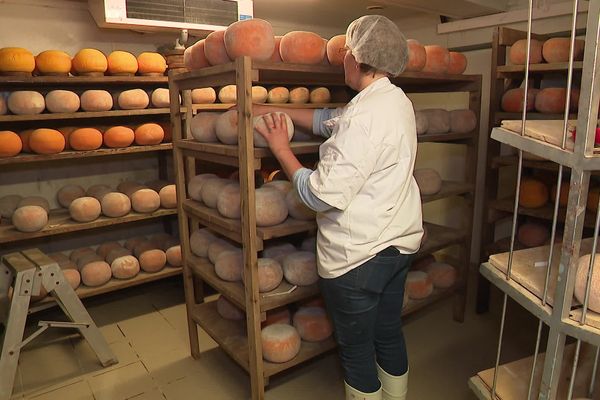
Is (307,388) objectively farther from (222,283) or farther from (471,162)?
(471,162)

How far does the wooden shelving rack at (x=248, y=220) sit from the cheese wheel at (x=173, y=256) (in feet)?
2.16

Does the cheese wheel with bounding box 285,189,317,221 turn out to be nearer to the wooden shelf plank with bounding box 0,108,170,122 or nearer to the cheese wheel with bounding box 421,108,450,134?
the cheese wheel with bounding box 421,108,450,134

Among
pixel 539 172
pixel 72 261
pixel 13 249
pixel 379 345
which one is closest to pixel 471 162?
pixel 539 172

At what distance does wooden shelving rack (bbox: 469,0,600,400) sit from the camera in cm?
92

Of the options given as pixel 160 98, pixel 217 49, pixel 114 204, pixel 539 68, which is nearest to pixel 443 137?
pixel 539 68

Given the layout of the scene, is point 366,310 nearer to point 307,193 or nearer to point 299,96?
point 307,193

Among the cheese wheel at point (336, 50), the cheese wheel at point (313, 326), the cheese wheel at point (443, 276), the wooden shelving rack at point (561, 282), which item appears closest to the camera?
the wooden shelving rack at point (561, 282)

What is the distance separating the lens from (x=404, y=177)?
145 cm

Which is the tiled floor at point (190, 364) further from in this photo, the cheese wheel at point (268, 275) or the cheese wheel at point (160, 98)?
the cheese wheel at point (160, 98)

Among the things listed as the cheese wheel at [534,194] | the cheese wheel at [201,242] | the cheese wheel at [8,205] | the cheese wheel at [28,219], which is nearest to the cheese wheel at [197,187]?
the cheese wheel at [201,242]

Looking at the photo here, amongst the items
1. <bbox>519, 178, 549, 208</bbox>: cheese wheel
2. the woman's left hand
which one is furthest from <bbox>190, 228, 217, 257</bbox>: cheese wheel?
<bbox>519, 178, 549, 208</bbox>: cheese wheel

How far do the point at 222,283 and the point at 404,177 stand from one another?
3.23ft

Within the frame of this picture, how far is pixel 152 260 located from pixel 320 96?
1607 mm

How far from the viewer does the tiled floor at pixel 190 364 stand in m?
2.07
